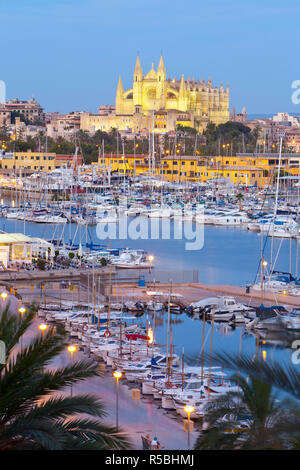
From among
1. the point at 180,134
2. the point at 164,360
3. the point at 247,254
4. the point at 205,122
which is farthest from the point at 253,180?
the point at 164,360

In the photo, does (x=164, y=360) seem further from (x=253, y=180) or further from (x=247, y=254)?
(x=253, y=180)

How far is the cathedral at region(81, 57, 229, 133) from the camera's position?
249 ft

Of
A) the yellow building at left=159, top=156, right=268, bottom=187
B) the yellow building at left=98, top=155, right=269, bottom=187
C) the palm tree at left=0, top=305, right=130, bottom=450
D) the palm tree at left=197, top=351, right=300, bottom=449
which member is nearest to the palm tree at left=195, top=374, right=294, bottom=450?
the palm tree at left=197, top=351, right=300, bottom=449

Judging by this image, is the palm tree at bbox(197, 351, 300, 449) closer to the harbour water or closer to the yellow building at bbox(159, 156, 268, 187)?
the harbour water

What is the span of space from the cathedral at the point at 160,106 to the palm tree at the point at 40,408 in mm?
68675

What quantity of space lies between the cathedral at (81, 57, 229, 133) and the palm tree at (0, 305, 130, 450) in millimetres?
68675

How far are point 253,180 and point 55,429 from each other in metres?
46.8

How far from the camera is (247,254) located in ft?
90.7

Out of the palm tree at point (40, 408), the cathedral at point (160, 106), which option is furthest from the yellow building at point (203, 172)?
the palm tree at point (40, 408)

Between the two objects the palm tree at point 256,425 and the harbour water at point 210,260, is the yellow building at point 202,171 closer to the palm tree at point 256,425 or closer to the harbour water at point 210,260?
the harbour water at point 210,260

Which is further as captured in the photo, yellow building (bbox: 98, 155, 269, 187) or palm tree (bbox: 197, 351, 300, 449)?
yellow building (bbox: 98, 155, 269, 187)

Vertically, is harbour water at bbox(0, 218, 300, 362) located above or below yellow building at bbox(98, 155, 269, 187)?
below

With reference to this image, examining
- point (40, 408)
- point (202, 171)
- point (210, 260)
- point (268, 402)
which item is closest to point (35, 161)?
point (202, 171)

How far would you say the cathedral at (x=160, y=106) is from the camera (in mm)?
75812
